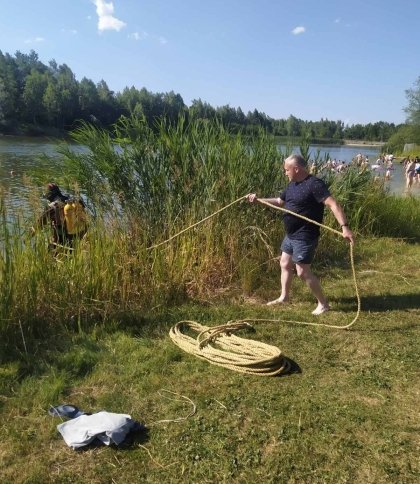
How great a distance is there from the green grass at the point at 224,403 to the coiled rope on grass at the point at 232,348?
8 centimetres

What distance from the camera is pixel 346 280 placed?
592 cm

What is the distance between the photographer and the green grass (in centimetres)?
247

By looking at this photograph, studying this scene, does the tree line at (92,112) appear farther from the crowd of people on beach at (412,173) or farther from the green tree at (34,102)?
the crowd of people on beach at (412,173)

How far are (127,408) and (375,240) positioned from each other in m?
6.45

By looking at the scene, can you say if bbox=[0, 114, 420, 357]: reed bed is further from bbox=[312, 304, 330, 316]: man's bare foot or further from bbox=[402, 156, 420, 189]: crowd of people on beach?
bbox=[402, 156, 420, 189]: crowd of people on beach

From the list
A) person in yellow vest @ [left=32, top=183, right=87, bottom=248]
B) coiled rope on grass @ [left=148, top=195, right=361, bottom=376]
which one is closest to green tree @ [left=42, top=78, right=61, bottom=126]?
person in yellow vest @ [left=32, top=183, right=87, bottom=248]

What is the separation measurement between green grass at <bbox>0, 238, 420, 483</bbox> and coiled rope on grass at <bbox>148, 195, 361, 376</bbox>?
0.26 feet

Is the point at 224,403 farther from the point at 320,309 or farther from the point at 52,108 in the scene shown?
the point at 52,108

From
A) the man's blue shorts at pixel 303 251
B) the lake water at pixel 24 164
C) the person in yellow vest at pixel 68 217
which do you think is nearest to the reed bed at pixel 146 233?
the person in yellow vest at pixel 68 217

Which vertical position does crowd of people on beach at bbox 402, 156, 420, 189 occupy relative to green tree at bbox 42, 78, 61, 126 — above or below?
below

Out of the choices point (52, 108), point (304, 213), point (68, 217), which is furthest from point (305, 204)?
point (52, 108)

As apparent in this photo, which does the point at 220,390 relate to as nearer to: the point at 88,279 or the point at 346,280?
the point at 88,279

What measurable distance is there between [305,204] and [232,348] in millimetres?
1660

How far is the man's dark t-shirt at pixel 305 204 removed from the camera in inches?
177
